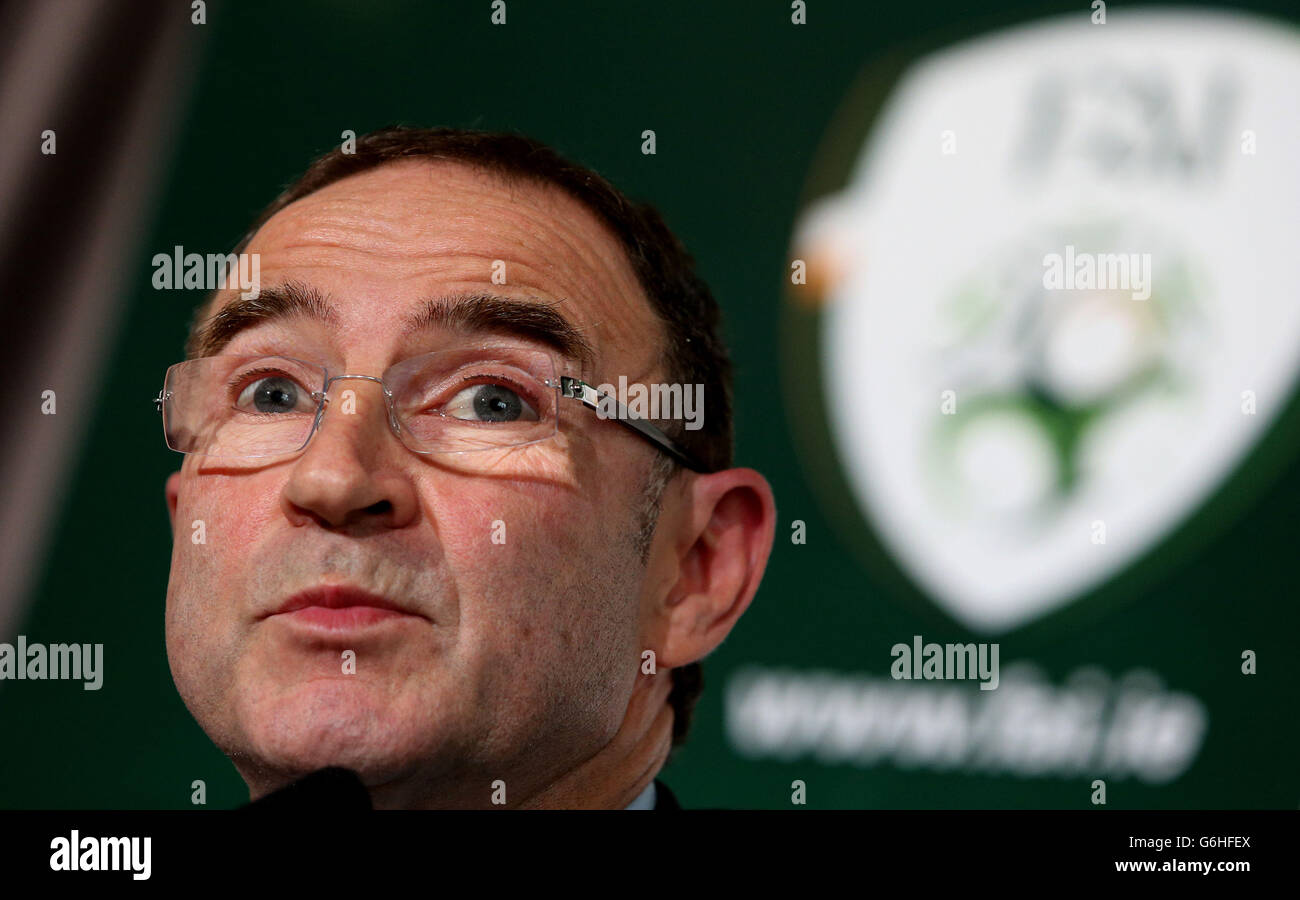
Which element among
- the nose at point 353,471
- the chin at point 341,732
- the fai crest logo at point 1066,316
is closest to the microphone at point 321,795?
the chin at point 341,732

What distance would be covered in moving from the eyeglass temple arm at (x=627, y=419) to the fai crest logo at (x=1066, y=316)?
0.74 metres

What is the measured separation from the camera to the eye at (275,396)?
1524 millimetres

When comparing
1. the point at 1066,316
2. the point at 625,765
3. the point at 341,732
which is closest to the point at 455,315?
the point at 341,732

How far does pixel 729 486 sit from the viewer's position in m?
1.75

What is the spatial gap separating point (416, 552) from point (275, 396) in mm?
341

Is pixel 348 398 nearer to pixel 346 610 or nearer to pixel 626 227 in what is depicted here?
pixel 346 610

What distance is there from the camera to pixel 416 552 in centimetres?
137

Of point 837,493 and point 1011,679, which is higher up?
point 837,493

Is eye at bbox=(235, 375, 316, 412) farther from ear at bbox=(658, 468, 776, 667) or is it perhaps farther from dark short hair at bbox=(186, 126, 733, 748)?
ear at bbox=(658, 468, 776, 667)

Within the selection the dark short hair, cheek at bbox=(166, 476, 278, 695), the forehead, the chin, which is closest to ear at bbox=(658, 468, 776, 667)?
the dark short hair

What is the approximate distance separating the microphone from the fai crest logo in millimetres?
1352
